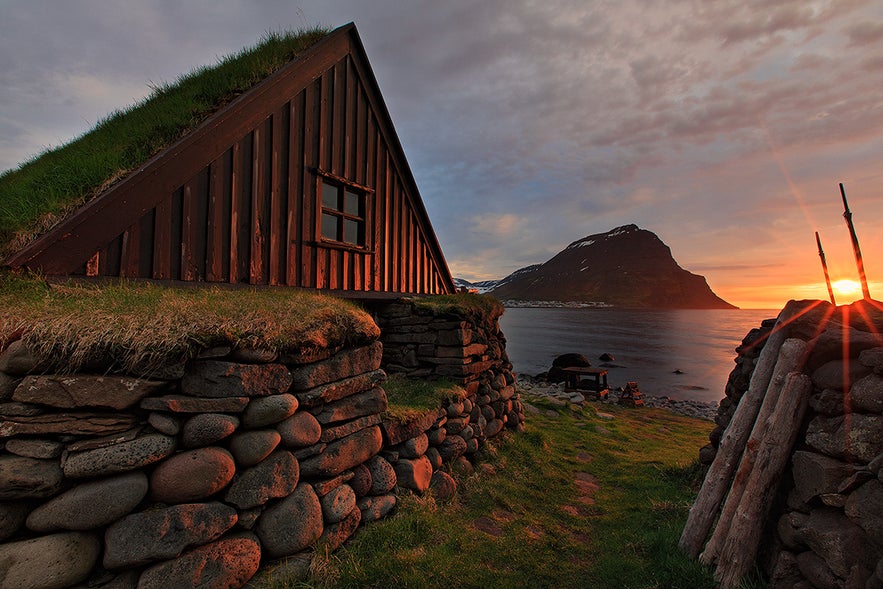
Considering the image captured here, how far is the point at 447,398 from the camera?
6785 mm

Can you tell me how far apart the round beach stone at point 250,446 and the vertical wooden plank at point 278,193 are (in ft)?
12.4

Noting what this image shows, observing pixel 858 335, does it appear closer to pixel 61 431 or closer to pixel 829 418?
pixel 829 418

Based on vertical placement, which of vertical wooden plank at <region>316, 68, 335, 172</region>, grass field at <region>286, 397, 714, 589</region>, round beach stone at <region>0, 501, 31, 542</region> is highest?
vertical wooden plank at <region>316, 68, 335, 172</region>

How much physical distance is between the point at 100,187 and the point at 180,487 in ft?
14.4

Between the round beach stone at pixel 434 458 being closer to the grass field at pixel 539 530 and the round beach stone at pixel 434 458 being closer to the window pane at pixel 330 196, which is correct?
the grass field at pixel 539 530

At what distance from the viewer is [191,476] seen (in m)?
3.07

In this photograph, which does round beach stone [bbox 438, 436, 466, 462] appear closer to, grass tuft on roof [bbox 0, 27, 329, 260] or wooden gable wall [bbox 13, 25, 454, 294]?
wooden gable wall [bbox 13, 25, 454, 294]

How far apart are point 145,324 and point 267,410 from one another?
1.30m

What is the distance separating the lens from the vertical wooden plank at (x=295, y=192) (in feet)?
23.2

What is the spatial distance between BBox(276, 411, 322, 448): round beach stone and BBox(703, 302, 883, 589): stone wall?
4.71 m

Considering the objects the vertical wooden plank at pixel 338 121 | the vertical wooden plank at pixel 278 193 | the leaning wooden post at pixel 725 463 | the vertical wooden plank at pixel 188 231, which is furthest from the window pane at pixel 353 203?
the leaning wooden post at pixel 725 463

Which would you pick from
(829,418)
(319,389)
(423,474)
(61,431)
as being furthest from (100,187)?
Answer: (829,418)

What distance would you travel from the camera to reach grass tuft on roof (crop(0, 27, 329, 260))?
4.63m

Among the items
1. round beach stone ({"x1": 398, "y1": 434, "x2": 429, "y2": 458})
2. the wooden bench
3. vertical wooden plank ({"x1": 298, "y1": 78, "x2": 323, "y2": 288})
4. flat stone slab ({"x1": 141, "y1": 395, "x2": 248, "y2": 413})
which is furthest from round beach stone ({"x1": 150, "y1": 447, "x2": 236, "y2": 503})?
the wooden bench
